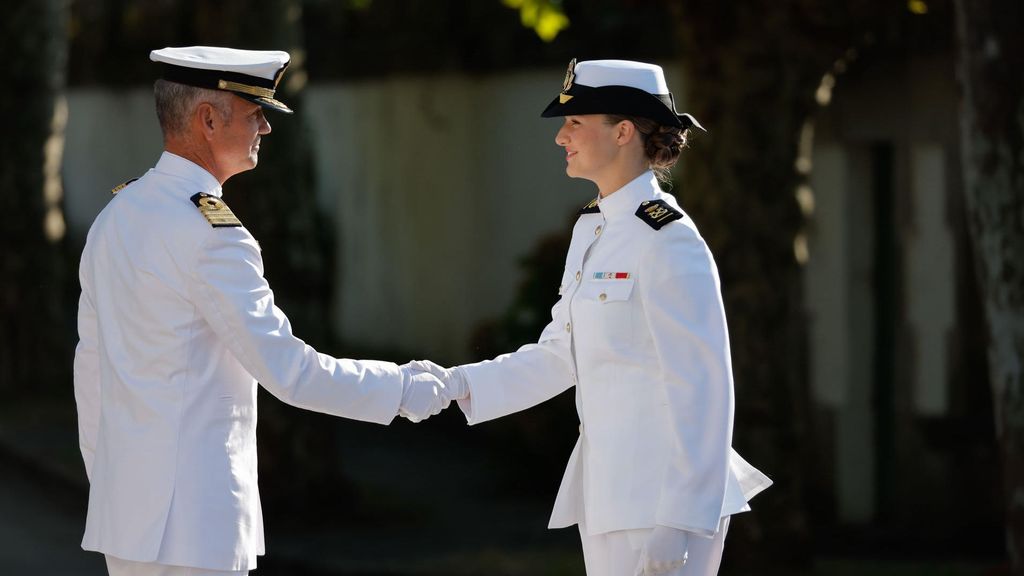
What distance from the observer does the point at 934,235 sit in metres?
9.54

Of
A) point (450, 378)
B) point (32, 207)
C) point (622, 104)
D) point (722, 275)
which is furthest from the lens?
point (32, 207)

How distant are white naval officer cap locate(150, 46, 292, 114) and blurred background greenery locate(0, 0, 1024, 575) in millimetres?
3324

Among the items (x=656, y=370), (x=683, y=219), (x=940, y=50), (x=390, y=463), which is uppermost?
(x=940, y=50)

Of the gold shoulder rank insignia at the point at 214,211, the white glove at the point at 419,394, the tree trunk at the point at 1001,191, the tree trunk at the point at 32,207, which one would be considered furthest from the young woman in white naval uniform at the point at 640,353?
the tree trunk at the point at 32,207

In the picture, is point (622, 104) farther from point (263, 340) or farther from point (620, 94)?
point (263, 340)

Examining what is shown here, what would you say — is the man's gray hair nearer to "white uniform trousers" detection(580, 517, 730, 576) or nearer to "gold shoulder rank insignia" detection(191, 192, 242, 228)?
"gold shoulder rank insignia" detection(191, 192, 242, 228)

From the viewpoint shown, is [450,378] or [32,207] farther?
[32,207]

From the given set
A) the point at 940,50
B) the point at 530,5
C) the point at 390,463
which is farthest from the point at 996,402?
the point at 390,463

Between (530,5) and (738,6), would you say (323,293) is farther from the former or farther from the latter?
(738,6)

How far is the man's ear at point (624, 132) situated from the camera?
4348 millimetres

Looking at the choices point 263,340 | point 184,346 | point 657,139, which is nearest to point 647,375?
point 657,139

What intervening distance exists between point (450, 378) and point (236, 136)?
99cm

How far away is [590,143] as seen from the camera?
14.4 feet

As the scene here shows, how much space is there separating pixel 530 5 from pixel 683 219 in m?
5.53
